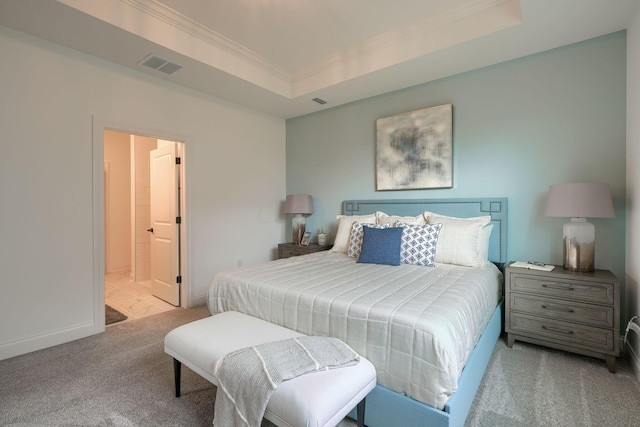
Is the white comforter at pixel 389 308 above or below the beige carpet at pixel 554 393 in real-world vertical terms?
above

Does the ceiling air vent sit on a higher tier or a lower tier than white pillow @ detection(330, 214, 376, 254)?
higher

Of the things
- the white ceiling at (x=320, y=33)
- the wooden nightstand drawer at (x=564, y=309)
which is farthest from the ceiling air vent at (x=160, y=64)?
the wooden nightstand drawer at (x=564, y=309)

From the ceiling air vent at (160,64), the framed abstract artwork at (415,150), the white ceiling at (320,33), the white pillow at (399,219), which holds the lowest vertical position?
the white pillow at (399,219)

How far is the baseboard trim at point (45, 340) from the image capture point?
2.39m

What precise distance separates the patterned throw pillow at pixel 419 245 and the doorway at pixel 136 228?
2631mm

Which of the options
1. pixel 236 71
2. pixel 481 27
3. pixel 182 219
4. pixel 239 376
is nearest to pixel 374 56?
pixel 481 27

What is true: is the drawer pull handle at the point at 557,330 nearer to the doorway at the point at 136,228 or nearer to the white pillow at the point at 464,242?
the white pillow at the point at 464,242

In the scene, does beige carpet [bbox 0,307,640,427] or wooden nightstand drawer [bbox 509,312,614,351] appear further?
wooden nightstand drawer [bbox 509,312,614,351]

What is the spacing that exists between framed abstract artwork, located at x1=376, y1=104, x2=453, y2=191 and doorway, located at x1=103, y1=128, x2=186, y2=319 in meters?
2.49

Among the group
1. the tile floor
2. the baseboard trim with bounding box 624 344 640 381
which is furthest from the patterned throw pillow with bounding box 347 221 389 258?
the tile floor

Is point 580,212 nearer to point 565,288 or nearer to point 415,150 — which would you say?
point 565,288

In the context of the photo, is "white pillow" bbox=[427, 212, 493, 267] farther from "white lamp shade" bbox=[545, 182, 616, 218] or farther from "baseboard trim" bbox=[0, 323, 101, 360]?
"baseboard trim" bbox=[0, 323, 101, 360]

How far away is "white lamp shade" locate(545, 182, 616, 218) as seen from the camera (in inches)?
87.7

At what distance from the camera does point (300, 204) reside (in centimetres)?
427
